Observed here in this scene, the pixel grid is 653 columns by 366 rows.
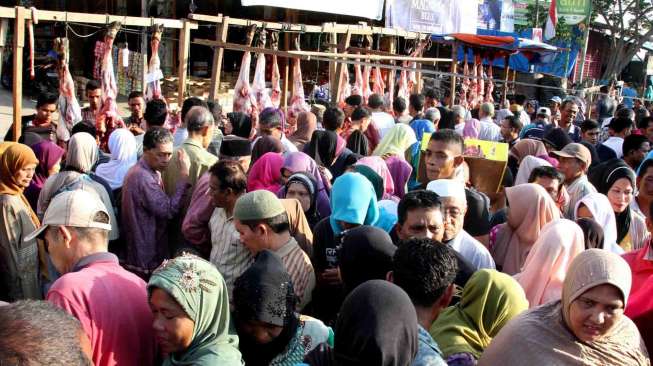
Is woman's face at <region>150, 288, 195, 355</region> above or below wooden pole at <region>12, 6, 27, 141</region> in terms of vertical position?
below

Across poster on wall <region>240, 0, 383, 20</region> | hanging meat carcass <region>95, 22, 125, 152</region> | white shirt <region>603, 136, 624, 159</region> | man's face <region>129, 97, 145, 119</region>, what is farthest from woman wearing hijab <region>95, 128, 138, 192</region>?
white shirt <region>603, 136, 624, 159</region>

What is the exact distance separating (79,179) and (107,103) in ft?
10.2

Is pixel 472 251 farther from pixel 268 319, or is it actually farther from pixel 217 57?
pixel 217 57

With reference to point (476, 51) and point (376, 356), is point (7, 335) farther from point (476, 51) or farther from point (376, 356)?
point (476, 51)

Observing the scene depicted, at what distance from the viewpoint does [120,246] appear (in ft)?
14.4

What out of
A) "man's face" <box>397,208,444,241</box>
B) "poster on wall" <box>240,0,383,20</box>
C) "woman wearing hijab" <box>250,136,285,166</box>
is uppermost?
"poster on wall" <box>240,0,383,20</box>

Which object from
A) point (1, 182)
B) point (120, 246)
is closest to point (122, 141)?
point (120, 246)

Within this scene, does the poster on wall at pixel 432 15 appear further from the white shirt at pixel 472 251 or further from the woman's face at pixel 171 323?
the woman's face at pixel 171 323

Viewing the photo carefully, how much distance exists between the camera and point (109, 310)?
91.7 inches

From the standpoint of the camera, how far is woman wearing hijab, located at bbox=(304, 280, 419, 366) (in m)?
2.05

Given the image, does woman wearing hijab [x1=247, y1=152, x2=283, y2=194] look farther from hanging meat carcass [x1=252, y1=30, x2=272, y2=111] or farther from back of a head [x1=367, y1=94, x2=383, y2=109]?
hanging meat carcass [x1=252, y1=30, x2=272, y2=111]

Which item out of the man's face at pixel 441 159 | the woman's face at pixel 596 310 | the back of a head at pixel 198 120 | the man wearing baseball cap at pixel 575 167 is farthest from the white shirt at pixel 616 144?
the woman's face at pixel 596 310

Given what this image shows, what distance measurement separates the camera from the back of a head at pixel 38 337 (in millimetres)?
1484

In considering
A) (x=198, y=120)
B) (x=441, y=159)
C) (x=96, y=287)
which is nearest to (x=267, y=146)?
(x=198, y=120)
